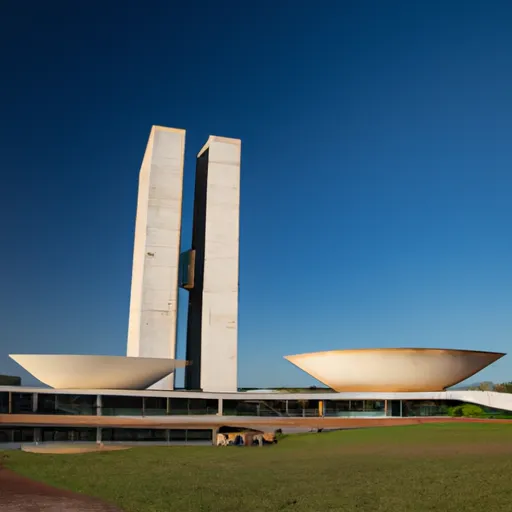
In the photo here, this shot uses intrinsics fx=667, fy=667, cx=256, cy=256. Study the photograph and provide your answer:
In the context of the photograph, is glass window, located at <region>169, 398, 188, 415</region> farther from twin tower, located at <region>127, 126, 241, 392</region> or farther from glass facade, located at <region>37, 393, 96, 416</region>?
glass facade, located at <region>37, 393, 96, 416</region>

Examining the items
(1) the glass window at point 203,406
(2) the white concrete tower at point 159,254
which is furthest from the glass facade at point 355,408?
(2) the white concrete tower at point 159,254

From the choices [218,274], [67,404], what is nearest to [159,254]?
[218,274]

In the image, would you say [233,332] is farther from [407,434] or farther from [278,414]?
[407,434]

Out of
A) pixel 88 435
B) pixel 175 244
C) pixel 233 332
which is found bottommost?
pixel 88 435

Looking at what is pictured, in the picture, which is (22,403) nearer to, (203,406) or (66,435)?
(66,435)

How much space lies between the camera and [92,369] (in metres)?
38.0

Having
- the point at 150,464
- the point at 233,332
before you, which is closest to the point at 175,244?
the point at 233,332

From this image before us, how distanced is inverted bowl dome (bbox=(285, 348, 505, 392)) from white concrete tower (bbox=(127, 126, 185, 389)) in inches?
366

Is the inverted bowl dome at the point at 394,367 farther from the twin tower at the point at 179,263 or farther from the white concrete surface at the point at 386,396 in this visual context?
the twin tower at the point at 179,263

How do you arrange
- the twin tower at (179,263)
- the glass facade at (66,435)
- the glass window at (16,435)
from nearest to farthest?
1. the glass window at (16,435)
2. the glass facade at (66,435)
3. the twin tower at (179,263)

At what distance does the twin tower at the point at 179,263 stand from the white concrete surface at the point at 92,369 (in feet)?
10.5

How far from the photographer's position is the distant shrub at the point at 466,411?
40.3 meters

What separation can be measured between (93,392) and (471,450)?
2333cm

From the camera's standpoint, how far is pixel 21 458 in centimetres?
2600
